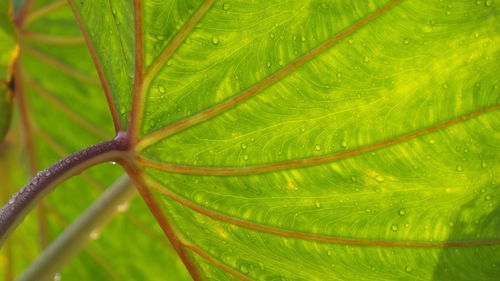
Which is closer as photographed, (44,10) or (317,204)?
(317,204)

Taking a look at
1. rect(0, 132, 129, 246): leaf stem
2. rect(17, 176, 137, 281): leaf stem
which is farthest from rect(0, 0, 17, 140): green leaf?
rect(0, 132, 129, 246): leaf stem

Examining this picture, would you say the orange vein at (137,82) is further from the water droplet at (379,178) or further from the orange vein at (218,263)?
the water droplet at (379,178)

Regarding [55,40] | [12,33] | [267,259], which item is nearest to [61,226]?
[55,40]

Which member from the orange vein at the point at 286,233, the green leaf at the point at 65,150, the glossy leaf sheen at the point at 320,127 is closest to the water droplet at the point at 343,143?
the glossy leaf sheen at the point at 320,127

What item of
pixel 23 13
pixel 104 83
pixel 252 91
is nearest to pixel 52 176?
pixel 104 83

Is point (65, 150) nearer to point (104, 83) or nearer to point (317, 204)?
point (104, 83)

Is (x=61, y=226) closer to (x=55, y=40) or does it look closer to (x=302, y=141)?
(x=55, y=40)

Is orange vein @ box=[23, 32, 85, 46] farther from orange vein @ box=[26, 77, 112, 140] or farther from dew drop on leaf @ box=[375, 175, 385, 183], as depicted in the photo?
dew drop on leaf @ box=[375, 175, 385, 183]
